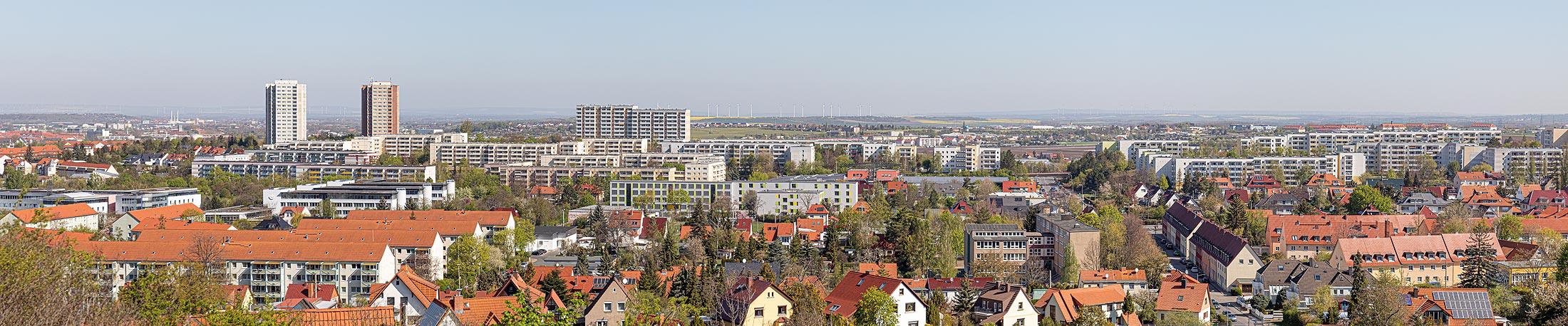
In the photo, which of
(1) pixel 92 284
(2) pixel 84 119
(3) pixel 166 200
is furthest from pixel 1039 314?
(2) pixel 84 119

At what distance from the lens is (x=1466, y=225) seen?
67.8 ft

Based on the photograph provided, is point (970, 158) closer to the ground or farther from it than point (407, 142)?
closer to the ground

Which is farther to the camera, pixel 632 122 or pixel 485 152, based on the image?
pixel 632 122

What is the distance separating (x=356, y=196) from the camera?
27188 mm

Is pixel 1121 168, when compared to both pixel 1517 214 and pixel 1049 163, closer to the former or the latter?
pixel 1049 163

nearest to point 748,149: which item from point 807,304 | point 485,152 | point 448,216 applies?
point 485,152

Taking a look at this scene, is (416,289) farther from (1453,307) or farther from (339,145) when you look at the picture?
(339,145)

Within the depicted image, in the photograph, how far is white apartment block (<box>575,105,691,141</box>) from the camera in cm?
4772

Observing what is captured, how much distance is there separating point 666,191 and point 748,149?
50.6ft

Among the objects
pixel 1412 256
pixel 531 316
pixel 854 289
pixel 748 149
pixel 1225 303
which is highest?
pixel 531 316

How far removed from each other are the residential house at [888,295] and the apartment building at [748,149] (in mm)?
27664

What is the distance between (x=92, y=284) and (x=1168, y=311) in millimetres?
10259

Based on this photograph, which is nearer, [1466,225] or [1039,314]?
[1039,314]

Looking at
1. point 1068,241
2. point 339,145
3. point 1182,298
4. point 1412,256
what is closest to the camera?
point 1182,298
